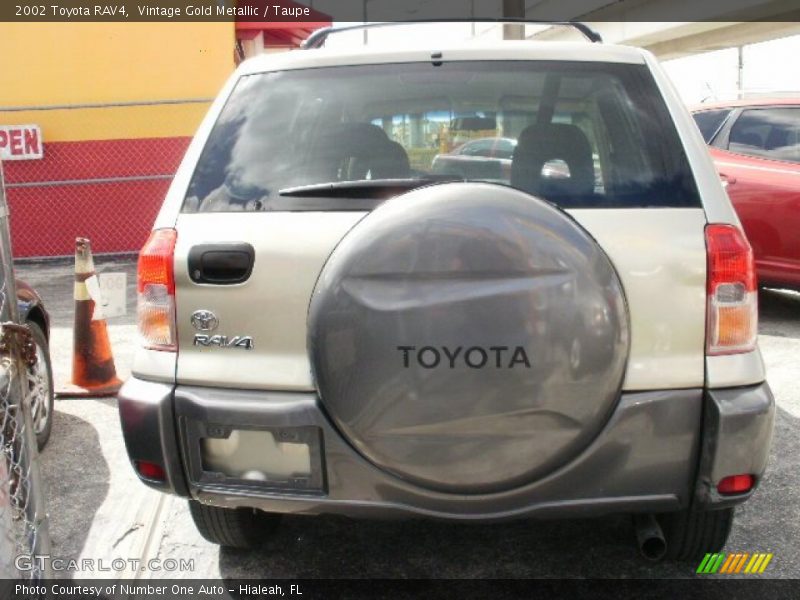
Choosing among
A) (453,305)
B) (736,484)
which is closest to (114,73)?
(453,305)

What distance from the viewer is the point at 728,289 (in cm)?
238

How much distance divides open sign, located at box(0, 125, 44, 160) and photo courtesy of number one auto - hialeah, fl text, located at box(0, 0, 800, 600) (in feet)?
24.7

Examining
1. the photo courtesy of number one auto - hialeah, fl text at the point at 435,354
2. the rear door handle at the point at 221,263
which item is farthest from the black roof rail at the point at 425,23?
the rear door handle at the point at 221,263

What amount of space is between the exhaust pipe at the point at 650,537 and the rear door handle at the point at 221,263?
1570 millimetres

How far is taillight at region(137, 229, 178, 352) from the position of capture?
2514 mm

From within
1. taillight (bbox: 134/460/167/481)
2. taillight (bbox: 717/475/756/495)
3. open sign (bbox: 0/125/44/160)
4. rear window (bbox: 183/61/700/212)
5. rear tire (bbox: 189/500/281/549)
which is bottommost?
rear tire (bbox: 189/500/281/549)

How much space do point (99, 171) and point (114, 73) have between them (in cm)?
124

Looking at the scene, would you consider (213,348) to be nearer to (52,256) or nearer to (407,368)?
(407,368)

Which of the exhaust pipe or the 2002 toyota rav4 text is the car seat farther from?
the exhaust pipe

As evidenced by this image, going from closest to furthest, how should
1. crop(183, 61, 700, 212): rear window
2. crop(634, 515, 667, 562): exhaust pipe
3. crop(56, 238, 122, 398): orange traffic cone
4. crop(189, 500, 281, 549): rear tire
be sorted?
crop(183, 61, 700, 212): rear window, crop(634, 515, 667, 562): exhaust pipe, crop(189, 500, 281, 549): rear tire, crop(56, 238, 122, 398): orange traffic cone

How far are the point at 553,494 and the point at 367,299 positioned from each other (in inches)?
31.2

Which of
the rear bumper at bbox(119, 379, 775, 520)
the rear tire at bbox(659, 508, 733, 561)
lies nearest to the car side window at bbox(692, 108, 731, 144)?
the rear tire at bbox(659, 508, 733, 561)

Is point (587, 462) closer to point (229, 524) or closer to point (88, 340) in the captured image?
point (229, 524)

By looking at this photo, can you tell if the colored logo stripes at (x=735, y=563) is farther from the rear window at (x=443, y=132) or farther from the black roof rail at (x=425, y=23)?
the black roof rail at (x=425, y=23)
